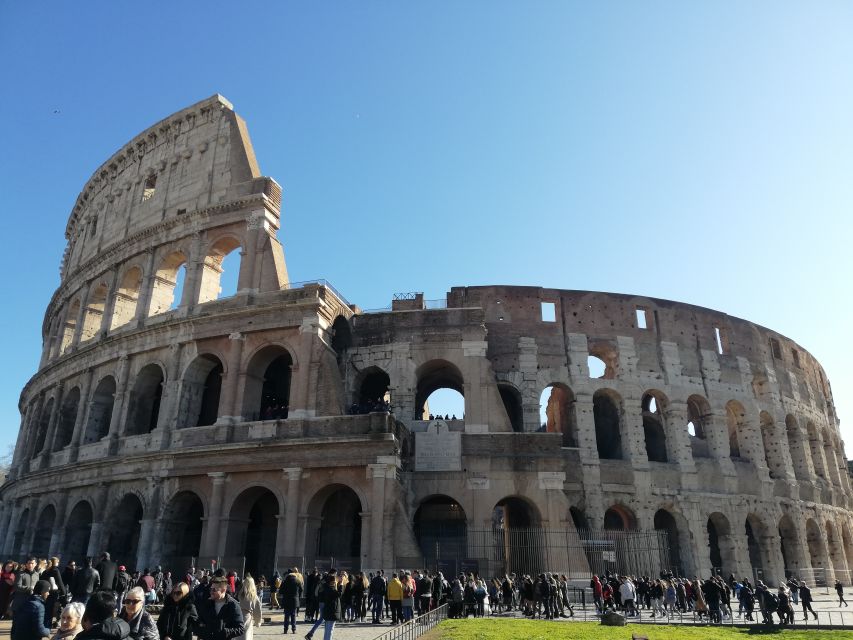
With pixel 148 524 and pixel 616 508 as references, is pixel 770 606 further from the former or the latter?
pixel 148 524

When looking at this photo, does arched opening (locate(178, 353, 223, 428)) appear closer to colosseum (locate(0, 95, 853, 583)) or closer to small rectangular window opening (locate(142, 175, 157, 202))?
colosseum (locate(0, 95, 853, 583))

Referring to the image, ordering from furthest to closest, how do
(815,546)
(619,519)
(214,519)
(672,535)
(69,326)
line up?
(69,326) → (815,546) → (619,519) → (672,535) → (214,519)

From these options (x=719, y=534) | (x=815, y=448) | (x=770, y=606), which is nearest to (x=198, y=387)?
(x=770, y=606)

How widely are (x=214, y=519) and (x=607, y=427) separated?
52.3 feet

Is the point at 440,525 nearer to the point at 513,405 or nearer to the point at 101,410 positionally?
the point at 513,405

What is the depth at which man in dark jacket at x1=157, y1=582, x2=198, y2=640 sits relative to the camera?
19.3 ft

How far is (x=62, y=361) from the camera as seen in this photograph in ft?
87.7

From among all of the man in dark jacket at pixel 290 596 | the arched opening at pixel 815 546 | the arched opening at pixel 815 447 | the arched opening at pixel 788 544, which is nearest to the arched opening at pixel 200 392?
the man in dark jacket at pixel 290 596

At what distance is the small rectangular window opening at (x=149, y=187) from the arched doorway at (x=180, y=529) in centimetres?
1416

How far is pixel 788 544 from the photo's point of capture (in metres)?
25.8

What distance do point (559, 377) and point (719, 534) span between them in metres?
8.87

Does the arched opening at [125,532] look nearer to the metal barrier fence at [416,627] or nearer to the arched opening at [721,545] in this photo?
the metal barrier fence at [416,627]

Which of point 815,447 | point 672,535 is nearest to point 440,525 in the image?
point 672,535

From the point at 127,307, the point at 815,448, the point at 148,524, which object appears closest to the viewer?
the point at 148,524
